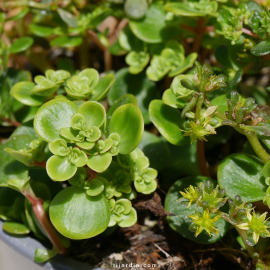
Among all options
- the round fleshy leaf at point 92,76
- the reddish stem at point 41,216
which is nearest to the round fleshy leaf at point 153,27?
the round fleshy leaf at point 92,76

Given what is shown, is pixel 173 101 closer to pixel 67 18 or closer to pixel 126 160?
pixel 126 160

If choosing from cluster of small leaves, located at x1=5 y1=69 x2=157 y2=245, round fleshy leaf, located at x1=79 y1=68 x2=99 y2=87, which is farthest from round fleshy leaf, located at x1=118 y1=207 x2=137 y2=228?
round fleshy leaf, located at x1=79 y1=68 x2=99 y2=87

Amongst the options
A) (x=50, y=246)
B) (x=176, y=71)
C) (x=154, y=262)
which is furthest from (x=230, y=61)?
(x=50, y=246)

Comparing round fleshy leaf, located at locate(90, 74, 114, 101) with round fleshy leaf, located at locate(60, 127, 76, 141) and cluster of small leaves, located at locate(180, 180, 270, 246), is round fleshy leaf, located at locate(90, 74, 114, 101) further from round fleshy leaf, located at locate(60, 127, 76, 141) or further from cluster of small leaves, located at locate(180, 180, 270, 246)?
cluster of small leaves, located at locate(180, 180, 270, 246)

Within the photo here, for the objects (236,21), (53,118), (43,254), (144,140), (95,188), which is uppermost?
(236,21)

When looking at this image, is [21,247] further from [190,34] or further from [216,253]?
[190,34]

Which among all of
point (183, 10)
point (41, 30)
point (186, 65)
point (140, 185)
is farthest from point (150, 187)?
point (41, 30)
